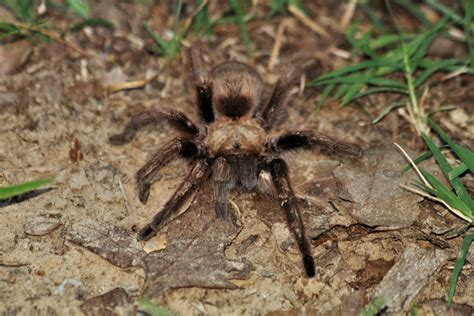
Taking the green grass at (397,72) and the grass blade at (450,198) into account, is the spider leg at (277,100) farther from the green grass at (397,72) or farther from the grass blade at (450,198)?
the grass blade at (450,198)

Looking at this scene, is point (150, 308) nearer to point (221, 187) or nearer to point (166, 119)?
point (221, 187)

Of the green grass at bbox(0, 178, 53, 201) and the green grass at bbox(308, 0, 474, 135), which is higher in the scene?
the green grass at bbox(0, 178, 53, 201)

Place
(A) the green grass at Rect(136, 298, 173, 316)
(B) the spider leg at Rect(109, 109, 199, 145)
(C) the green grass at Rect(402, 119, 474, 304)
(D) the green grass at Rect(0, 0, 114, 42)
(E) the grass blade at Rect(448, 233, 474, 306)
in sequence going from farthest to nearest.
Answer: (D) the green grass at Rect(0, 0, 114, 42) → (B) the spider leg at Rect(109, 109, 199, 145) → (C) the green grass at Rect(402, 119, 474, 304) → (E) the grass blade at Rect(448, 233, 474, 306) → (A) the green grass at Rect(136, 298, 173, 316)

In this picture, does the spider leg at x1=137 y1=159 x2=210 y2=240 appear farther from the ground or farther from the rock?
the rock

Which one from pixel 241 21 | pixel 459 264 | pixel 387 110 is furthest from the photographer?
pixel 241 21

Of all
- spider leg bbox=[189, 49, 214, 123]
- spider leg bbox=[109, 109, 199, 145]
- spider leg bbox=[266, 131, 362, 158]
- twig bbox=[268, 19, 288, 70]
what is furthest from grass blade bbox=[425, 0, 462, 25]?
spider leg bbox=[109, 109, 199, 145]

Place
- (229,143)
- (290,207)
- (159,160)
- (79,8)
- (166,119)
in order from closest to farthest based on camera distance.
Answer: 1. (290,207)
2. (159,160)
3. (229,143)
4. (166,119)
5. (79,8)

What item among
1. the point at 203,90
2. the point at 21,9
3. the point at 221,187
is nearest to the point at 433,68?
the point at 203,90
